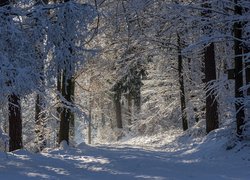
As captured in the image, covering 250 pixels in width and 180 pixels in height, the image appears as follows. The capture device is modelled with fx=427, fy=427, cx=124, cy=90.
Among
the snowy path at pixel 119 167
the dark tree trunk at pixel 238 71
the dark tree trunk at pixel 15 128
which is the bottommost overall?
the snowy path at pixel 119 167

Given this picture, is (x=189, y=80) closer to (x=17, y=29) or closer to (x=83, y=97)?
(x=83, y=97)

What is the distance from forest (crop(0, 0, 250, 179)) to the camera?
8805 millimetres

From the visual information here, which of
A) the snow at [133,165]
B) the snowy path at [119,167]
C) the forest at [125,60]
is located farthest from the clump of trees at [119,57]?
the snowy path at [119,167]

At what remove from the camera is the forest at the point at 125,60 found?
8.80m

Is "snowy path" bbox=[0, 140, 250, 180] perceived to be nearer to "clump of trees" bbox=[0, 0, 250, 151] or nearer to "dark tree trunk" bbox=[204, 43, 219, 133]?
"clump of trees" bbox=[0, 0, 250, 151]

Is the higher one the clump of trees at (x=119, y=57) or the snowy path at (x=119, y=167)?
the clump of trees at (x=119, y=57)

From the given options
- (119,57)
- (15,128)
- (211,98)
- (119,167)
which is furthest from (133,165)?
(119,57)

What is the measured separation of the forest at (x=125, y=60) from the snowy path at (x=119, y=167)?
0.69m

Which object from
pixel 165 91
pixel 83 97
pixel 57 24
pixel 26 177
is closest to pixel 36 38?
pixel 57 24

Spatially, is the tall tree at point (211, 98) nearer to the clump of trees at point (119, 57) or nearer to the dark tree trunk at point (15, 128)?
the clump of trees at point (119, 57)

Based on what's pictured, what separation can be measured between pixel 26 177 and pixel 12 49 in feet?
8.42

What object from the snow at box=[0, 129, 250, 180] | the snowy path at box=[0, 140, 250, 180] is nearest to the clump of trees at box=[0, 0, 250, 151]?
the snow at box=[0, 129, 250, 180]

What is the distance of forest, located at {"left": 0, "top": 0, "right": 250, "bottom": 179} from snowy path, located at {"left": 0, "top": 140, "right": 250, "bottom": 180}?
694 mm

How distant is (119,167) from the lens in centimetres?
1026
